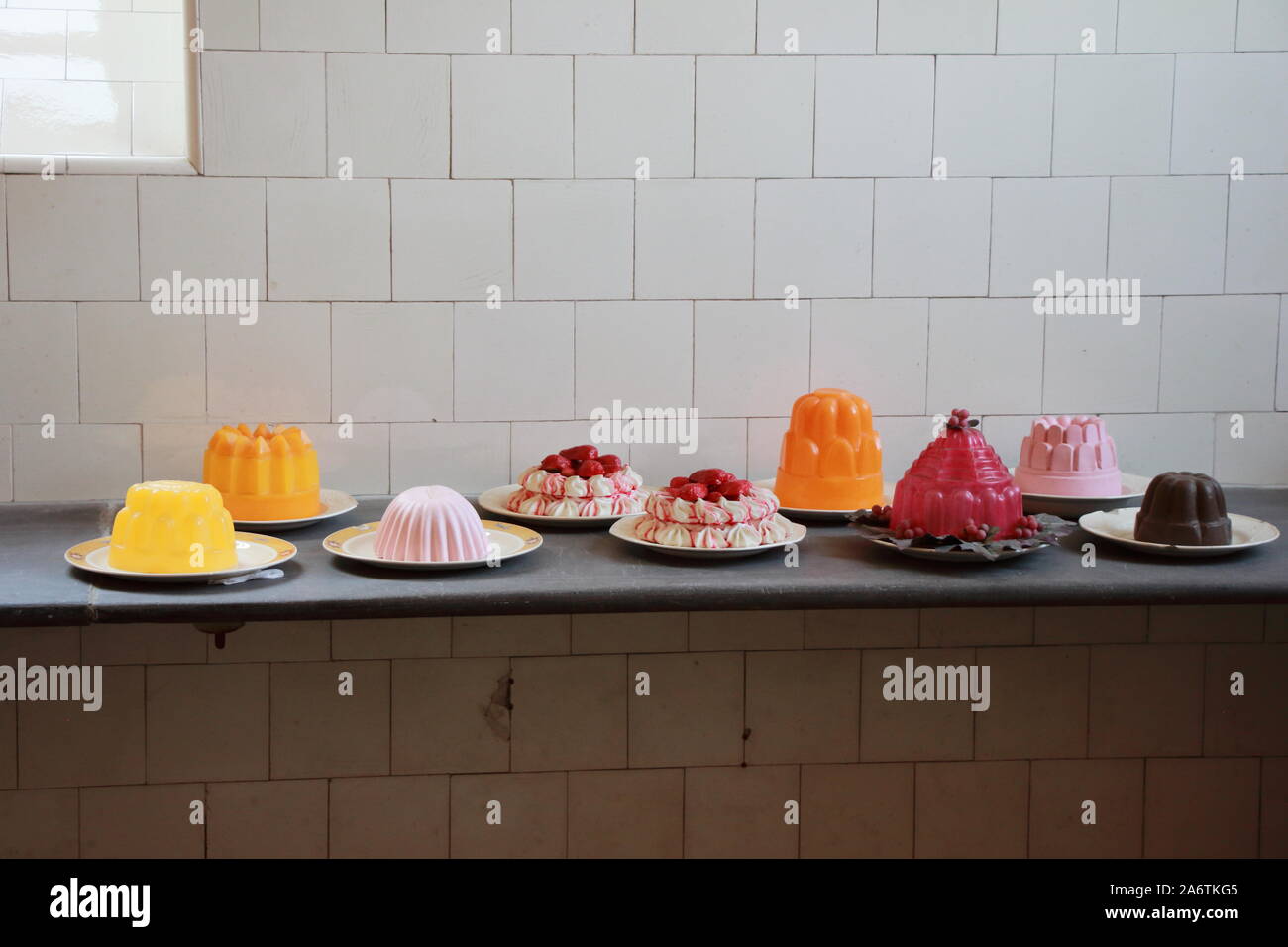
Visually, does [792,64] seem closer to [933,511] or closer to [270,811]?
[933,511]

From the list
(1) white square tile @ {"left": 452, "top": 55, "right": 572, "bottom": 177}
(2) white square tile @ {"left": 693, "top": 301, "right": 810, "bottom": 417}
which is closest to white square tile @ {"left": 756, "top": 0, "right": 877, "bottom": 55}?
(1) white square tile @ {"left": 452, "top": 55, "right": 572, "bottom": 177}

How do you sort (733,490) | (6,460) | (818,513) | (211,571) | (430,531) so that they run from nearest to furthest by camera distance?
(211,571) → (430,531) → (733,490) → (818,513) → (6,460)

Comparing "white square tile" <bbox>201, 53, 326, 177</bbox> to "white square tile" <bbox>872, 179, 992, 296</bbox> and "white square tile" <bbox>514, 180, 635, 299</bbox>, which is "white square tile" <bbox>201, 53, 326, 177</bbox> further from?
"white square tile" <bbox>872, 179, 992, 296</bbox>

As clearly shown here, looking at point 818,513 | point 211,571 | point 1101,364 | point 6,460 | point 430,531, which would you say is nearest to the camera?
point 211,571

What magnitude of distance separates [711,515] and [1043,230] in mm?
1045

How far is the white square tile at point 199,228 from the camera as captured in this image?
236cm

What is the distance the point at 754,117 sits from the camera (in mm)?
2463

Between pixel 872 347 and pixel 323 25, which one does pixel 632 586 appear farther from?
pixel 323 25

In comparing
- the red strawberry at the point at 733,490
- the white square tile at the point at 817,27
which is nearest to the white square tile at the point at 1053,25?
the white square tile at the point at 817,27

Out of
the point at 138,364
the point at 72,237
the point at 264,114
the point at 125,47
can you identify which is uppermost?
the point at 125,47

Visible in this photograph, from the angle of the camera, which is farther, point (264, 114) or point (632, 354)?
point (632, 354)

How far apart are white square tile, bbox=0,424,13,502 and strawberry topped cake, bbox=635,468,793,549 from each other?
4.09 ft

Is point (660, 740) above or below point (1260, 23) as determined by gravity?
below

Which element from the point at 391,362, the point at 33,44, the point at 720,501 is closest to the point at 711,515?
the point at 720,501
